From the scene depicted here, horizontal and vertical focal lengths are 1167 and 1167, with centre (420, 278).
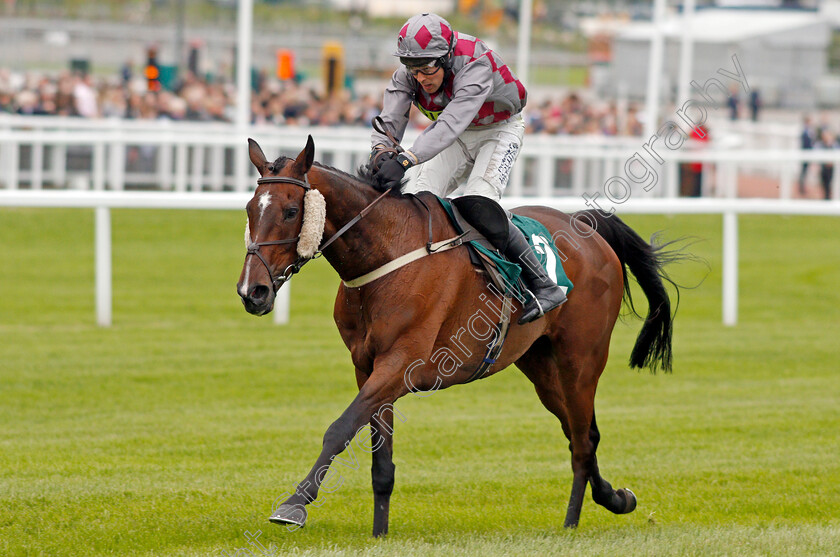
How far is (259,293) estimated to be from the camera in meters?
4.10

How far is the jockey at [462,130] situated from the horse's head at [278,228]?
46 centimetres

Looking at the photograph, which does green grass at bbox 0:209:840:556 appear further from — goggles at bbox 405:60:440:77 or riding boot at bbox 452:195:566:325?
goggles at bbox 405:60:440:77

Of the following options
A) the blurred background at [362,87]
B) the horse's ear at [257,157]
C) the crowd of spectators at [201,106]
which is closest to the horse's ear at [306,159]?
the horse's ear at [257,157]

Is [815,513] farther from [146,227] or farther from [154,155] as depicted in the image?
[154,155]

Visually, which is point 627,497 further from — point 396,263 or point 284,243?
point 284,243

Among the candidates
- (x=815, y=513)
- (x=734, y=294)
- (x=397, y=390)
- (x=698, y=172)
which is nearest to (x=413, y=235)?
(x=397, y=390)

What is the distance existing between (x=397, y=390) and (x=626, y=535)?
1.29m

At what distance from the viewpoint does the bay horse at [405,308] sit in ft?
13.9

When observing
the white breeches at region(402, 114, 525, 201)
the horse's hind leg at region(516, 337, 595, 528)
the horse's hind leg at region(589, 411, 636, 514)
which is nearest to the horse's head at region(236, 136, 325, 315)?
the white breeches at region(402, 114, 525, 201)

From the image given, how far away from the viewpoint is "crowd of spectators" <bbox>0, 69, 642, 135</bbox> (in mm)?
17547

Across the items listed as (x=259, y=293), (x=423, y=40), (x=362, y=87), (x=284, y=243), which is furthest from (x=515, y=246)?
(x=362, y=87)

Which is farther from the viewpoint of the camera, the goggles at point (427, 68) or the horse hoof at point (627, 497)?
the horse hoof at point (627, 497)

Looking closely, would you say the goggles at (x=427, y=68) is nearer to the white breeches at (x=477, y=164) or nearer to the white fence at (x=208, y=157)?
the white breeches at (x=477, y=164)

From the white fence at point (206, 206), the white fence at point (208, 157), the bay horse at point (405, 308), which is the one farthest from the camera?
the white fence at point (208, 157)
